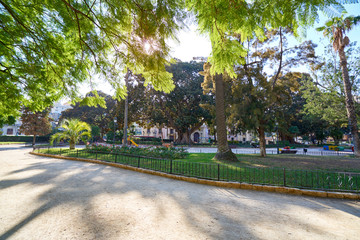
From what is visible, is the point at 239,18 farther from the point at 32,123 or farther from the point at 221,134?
the point at 32,123

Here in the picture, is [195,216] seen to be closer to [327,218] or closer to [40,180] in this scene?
[327,218]

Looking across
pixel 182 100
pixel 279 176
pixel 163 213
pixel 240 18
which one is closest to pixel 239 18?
pixel 240 18

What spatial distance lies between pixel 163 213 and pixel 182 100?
32896mm

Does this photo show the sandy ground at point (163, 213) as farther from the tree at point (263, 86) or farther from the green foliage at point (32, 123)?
the green foliage at point (32, 123)

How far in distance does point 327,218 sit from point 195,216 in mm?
A: 2937

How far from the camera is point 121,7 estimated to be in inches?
151

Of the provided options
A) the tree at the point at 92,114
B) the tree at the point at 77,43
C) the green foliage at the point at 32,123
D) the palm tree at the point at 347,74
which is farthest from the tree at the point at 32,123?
the palm tree at the point at 347,74

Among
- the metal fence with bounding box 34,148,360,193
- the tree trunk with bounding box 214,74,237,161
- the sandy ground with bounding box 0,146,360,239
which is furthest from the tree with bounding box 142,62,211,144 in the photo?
the sandy ground with bounding box 0,146,360,239

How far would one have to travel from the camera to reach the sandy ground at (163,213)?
3.14 metres

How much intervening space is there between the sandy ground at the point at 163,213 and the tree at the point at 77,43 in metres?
3.08

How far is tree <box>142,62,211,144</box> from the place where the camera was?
34.3 meters

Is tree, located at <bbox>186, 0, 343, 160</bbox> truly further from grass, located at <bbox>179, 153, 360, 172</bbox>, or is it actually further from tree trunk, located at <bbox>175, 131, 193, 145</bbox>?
tree trunk, located at <bbox>175, 131, 193, 145</bbox>

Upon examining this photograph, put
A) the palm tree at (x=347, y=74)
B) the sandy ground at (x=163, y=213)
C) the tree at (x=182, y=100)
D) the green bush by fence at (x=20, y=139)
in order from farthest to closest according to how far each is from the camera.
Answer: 1. the green bush by fence at (x=20, y=139)
2. the tree at (x=182, y=100)
3. the palm tree at (x=347, y=74)
4. the sandy ground at (x=163, y=213)

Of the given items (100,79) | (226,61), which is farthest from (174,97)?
(226,61)
